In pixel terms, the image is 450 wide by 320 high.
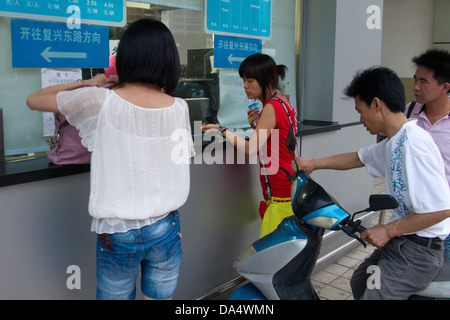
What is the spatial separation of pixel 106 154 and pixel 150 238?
38 centimetres

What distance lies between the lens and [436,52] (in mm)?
2867

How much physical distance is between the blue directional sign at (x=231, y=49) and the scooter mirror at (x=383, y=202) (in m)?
1.99

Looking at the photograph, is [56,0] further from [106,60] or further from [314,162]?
[314,162]

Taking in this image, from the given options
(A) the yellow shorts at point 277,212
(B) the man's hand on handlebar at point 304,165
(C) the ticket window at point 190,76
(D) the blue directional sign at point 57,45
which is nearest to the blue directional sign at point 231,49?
(C) the ticket window at point 190,76

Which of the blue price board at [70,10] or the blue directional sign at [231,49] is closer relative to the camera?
the blue price board at [70,10]

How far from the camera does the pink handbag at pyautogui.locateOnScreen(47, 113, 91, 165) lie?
1.99 m

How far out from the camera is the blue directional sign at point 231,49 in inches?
131

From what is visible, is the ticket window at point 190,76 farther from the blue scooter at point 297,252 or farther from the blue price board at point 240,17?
the blue scooter at point 297,252

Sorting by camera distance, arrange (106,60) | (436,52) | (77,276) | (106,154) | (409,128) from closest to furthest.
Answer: (106,154)
(409,128)
(77,276)
(106,60)
(436,52)

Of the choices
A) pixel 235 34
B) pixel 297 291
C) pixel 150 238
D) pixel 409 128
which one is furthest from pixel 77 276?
pixel 235 34

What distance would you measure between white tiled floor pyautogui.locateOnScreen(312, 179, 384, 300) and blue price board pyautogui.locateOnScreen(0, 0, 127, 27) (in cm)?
251

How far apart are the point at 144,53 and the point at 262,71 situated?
1141 millimetres

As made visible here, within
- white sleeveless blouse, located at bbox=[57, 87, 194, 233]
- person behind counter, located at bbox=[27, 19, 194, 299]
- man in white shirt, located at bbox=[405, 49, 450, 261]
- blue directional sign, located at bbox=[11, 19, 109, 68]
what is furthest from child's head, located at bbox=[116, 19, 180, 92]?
man in white shirt, located at bbox=[405, 49, 450, 261]

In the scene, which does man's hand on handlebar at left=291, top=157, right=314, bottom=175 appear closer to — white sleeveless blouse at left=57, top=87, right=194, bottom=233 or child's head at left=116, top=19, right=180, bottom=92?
white sleeveless blouse at left=57, top=87, right=194, bottom=233
